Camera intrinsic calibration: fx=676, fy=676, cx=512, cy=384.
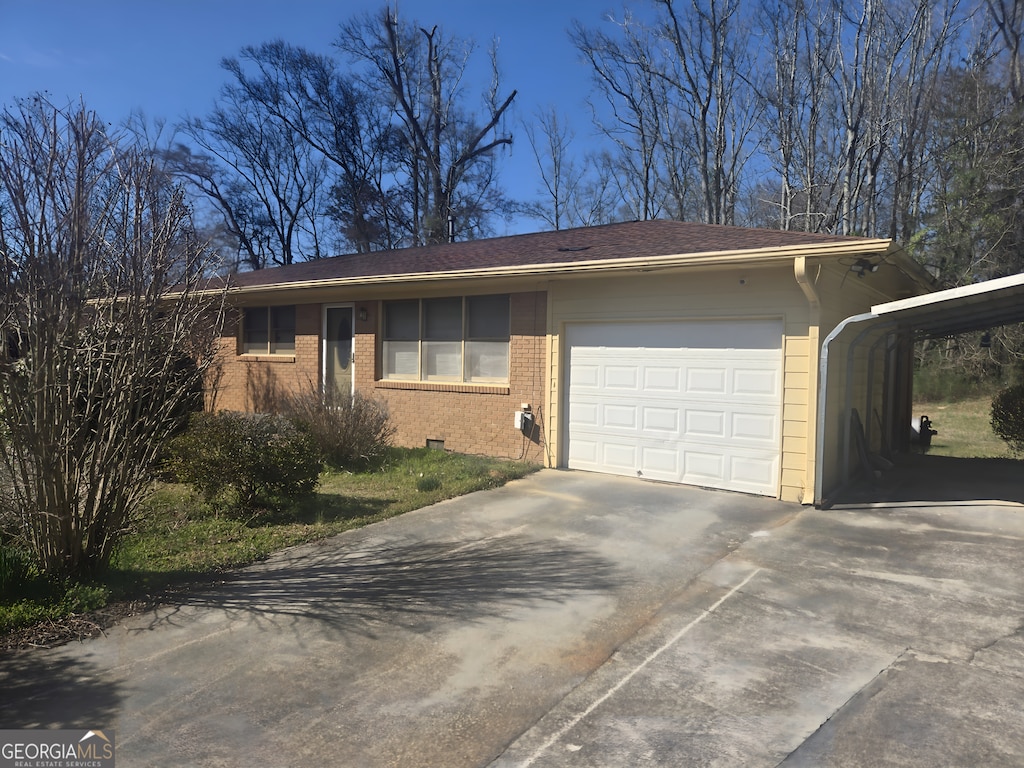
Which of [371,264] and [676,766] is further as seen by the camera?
[371,264]

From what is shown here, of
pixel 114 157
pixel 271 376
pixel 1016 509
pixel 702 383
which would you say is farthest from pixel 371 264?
pixel 1016 509

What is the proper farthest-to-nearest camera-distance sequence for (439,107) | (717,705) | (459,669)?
1. (439,107)
2. (459,669)
3. (717,705)

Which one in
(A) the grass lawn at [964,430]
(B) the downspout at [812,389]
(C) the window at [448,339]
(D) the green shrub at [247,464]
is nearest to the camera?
(D) the green shrub at [247,464]

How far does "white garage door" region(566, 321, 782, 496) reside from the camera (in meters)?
7.95

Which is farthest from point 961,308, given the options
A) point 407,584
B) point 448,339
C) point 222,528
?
point 222,528

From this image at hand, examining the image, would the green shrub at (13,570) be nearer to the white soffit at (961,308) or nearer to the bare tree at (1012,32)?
the white soffit at (961,308)

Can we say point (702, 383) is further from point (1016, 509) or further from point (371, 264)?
point (371, 264)

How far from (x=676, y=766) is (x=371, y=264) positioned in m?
12.6

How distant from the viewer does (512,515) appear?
7066mm

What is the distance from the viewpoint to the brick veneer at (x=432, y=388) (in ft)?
32.3

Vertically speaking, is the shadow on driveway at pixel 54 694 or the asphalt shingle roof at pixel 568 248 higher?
the asphalt shingle roof at pixel 568 248

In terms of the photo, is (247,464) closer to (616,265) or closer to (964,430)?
(616,265)

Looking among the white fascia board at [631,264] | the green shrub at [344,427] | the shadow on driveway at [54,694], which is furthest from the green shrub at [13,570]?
the green shrub at [344,427]

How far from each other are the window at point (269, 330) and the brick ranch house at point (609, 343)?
5cm
